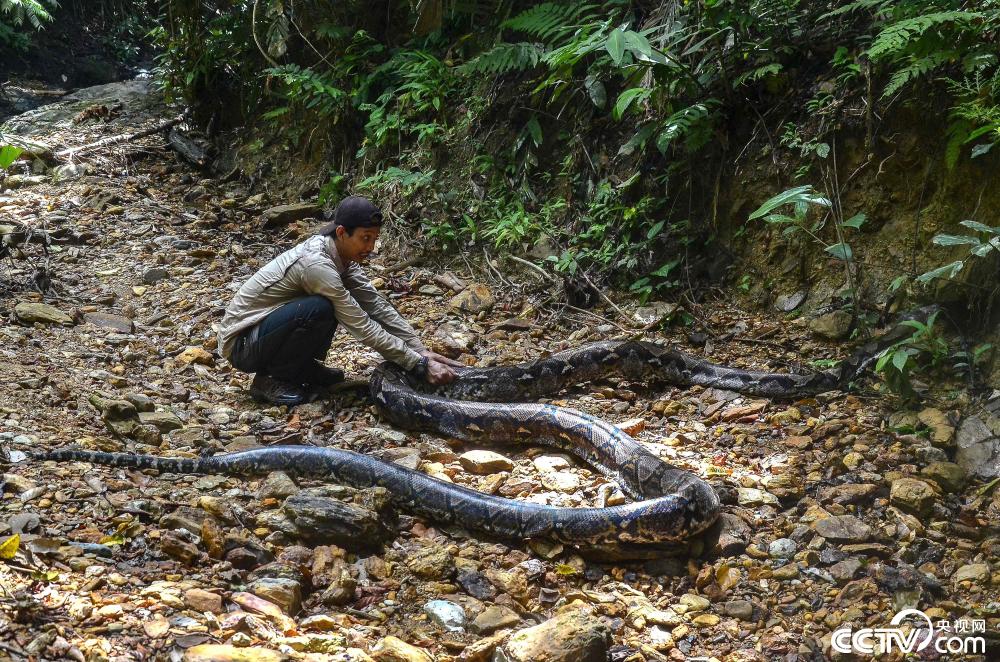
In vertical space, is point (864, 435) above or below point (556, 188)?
below

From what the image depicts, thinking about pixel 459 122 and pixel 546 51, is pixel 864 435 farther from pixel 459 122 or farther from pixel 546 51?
pixel 459 122

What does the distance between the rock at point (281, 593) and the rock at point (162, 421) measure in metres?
2.42

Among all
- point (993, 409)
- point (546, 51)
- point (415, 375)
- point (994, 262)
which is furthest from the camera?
point (546, 51)

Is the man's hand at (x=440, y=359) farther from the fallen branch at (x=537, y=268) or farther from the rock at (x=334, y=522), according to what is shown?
the rock at (x=334, y=522)

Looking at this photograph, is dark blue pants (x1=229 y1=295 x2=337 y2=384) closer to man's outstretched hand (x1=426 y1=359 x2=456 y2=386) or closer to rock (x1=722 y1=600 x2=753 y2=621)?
man's outstretched hand (x1=426 y1=359 x2=456 y2=386)

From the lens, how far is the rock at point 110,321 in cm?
788

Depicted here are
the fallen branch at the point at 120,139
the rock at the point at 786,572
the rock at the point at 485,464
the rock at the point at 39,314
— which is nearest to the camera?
the rock at the point at 786,572

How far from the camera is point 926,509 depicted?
4352mm

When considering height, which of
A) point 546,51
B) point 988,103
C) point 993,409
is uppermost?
point 546,51

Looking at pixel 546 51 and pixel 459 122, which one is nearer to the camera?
pixel 546 51

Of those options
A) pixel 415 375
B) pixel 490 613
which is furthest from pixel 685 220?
pixel 490 613

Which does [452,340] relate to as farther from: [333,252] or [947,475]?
[947,475]

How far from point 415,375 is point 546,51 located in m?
4.03

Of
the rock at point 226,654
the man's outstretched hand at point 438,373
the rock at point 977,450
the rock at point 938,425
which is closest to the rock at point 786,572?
the rock at point 977,450
